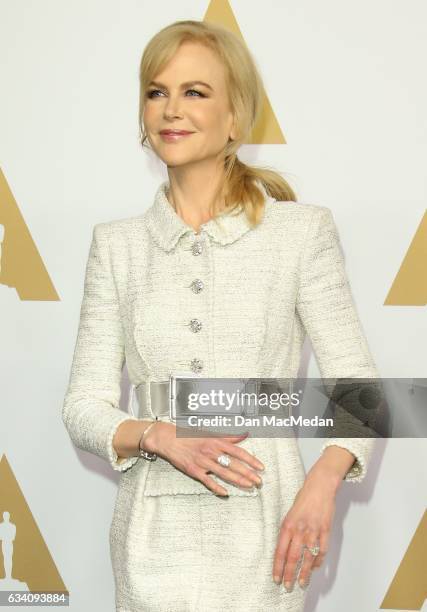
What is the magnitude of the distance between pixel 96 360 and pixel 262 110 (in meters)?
0.67

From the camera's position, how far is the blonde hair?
157cm

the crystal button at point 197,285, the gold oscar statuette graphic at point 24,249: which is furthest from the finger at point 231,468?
the gold oscar statuette graphic at point 24,249

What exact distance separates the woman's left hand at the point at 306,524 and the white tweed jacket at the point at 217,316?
0.24 ft

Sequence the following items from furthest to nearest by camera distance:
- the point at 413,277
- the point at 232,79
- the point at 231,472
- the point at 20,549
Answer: the point at 20,549
the point at 413,277
the point at 232,79
the point at 231,472

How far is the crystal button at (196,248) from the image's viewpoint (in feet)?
5.01

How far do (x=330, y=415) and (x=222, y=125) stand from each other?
1.49 ft

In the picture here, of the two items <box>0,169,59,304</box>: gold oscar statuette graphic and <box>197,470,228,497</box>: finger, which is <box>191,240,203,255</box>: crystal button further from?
<box>0,169,59,304</box>: gold oscar statuette graphic

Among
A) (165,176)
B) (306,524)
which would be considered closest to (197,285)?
(306,524)

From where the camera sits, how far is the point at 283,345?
1515 millimetres

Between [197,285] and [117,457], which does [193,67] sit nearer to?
[197,285]

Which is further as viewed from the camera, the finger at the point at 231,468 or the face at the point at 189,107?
the face at the point at 189,107

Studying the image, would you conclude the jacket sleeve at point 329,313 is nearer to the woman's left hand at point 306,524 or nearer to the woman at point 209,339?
Result: the woman at point 209,339

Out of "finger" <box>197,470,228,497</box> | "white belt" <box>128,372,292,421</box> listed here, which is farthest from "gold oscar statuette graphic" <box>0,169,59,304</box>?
"finger" <box>197,470,228,497</box>

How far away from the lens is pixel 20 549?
83.0 inches
